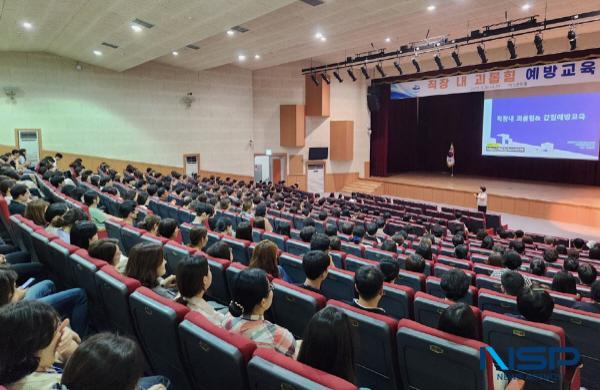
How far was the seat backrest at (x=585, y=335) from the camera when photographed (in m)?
2.81

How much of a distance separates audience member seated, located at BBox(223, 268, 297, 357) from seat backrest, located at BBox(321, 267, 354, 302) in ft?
4.13

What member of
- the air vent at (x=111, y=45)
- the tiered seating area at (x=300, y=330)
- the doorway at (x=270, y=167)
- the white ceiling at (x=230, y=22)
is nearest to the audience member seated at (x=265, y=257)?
the tiered seating area at (x=300, y=330)

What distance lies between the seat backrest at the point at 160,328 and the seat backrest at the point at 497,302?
2.33 meters

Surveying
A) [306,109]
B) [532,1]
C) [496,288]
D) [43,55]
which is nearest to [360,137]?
[306,109]

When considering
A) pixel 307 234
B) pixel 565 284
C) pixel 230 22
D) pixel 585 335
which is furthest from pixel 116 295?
pixel 230 22

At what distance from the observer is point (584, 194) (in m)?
14.1

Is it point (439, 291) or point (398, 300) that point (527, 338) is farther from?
point (439, 291)

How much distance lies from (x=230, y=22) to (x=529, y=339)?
766 centimetres

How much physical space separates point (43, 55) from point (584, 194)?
18145 mm

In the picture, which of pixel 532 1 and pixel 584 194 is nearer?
pixel 532 1

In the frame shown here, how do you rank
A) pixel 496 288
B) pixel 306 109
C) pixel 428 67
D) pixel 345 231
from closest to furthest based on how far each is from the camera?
1. pixel 496 288
2. pixel 345 231
3. pixel 428 67
4. pixel 306 109

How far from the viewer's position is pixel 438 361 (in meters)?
1.97

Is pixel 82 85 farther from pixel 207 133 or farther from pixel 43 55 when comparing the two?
pixel 207 133

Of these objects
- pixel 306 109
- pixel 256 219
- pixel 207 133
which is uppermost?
pixel 306 109
